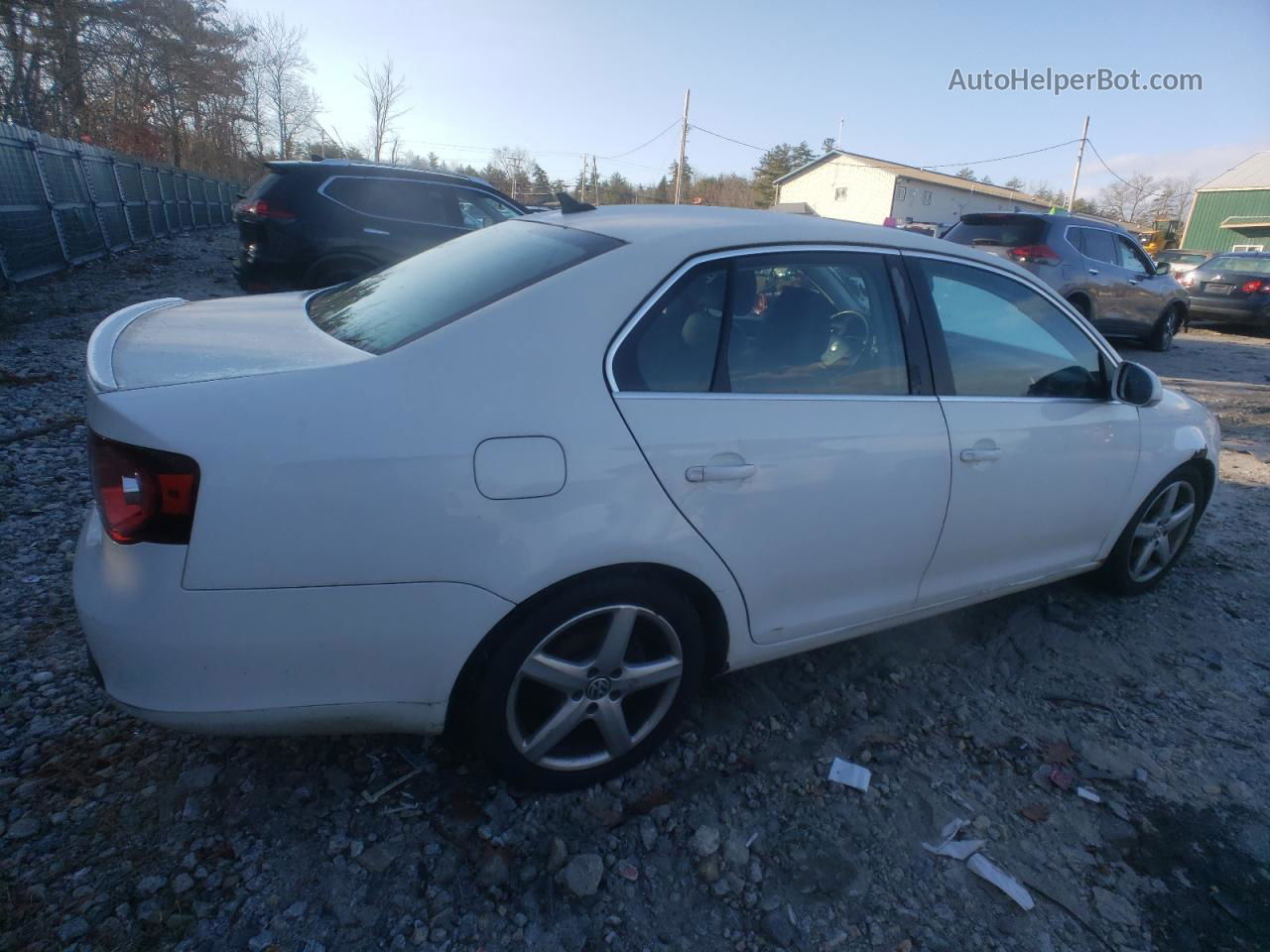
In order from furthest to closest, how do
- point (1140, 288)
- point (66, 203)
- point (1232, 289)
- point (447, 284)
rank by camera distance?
point (1232, 289)
point (66, 203)
point (1140, 288)
point (447, 284)

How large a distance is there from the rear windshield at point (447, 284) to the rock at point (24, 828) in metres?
1.50

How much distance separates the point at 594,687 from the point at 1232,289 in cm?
1652

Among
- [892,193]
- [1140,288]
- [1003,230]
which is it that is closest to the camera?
[1003,230]

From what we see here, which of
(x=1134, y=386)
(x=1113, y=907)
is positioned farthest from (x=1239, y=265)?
(x=1113, y=907)

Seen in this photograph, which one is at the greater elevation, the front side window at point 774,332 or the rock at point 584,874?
the front side window at point 774,332

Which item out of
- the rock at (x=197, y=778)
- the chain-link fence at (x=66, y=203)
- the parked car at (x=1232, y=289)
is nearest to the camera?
the rock at (x=197, y=778)

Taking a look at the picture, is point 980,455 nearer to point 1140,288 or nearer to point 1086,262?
point 1086,262

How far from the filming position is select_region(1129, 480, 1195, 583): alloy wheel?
3.51 meters

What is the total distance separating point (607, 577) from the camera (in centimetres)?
196

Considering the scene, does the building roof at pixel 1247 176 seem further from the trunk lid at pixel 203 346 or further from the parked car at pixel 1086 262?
the trunk lid at pixel 203 346

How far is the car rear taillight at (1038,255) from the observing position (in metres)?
9.11

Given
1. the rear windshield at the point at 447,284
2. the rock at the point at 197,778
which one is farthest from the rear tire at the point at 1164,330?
the rock at the point at 197,778

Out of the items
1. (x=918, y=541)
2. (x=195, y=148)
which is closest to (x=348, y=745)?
(x=918, y=541)

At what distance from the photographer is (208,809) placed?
80.8 inches
